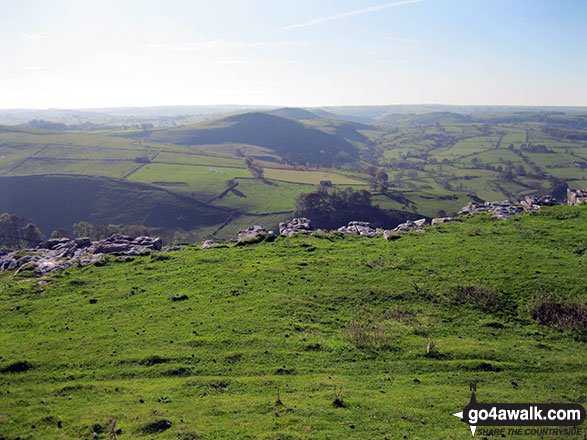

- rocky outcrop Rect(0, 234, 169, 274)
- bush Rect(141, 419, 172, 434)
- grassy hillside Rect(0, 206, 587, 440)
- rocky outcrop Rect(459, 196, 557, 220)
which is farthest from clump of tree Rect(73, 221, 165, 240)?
bush Rect(141, 419, 172, 434)

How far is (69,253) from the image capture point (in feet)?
188

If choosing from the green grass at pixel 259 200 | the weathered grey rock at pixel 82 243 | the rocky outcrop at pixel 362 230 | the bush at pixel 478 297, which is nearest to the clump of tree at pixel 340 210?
the green grass at pixel 259 200

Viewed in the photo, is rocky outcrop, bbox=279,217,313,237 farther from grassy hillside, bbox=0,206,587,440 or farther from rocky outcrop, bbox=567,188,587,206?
rocky outcrop, bbox=567,188,587,206

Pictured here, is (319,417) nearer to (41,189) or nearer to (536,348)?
(536,348)

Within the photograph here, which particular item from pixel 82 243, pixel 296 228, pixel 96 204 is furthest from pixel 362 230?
pixel 96 204

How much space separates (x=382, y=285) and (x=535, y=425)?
720 inches

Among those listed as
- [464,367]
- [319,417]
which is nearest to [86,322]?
[319,417]

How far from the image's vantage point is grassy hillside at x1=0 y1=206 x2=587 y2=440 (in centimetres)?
1847

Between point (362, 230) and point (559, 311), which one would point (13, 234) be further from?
point (559, 311)

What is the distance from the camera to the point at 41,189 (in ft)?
601

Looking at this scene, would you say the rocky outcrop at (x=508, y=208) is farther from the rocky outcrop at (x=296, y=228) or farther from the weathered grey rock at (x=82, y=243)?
Answer: the weathered grey rock at (x=82, y=243)

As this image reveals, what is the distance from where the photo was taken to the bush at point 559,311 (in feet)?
87.7

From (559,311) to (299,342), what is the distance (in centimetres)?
2199

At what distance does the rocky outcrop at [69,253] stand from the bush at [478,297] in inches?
1789
